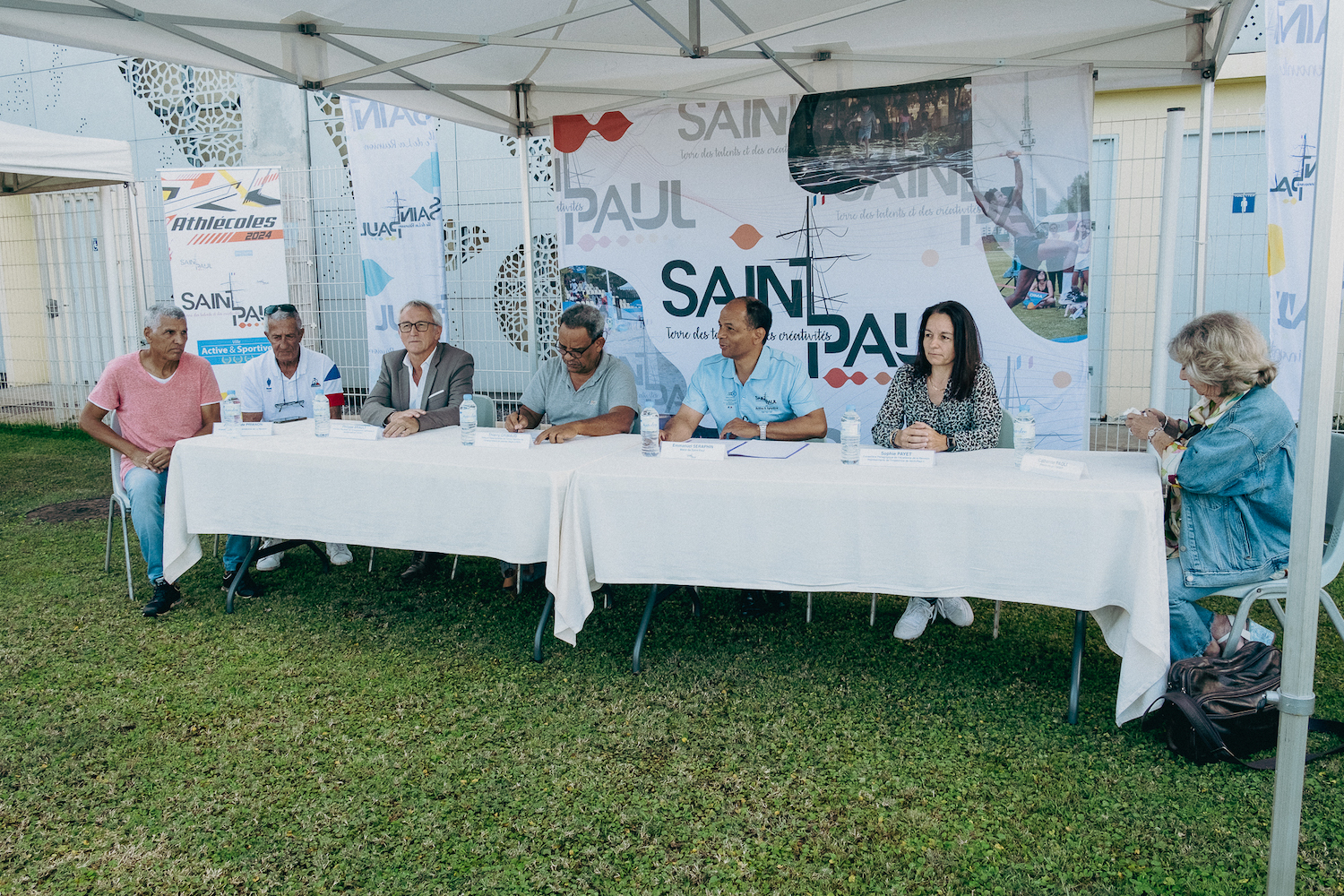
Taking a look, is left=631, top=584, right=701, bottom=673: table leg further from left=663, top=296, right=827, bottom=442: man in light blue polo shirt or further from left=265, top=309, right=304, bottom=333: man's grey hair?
left=265, top=309, right=304, bottom=333: man's grey hair

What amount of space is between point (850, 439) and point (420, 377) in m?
2.16

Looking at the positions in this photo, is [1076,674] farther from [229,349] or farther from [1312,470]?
[229,349]

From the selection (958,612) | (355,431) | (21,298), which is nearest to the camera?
(958,612)

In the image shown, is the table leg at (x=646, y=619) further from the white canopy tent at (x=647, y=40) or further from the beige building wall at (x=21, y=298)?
the beige building wall at (x=21, y=298)

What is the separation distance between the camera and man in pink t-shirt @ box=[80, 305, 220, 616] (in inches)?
143

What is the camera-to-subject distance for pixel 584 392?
12.4ft

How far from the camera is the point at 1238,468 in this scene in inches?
93.2

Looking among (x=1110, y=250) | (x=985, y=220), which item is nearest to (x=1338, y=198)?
(x=985, y=220)

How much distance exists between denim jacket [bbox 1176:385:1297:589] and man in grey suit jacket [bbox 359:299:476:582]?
2.80 meters

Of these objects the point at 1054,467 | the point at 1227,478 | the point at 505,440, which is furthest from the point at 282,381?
the point at 1227,478

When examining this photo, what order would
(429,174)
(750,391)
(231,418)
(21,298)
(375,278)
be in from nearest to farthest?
1. (750,391)
2. (231,418)
3. (429,174)
4. (375,278)
5. (21,298)

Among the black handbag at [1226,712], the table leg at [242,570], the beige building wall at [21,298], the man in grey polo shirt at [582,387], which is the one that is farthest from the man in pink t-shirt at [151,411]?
the beige building wall at [21,298]

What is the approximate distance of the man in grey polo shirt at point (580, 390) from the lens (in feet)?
11.9

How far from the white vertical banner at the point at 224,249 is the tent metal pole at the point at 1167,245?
18.1 feet
